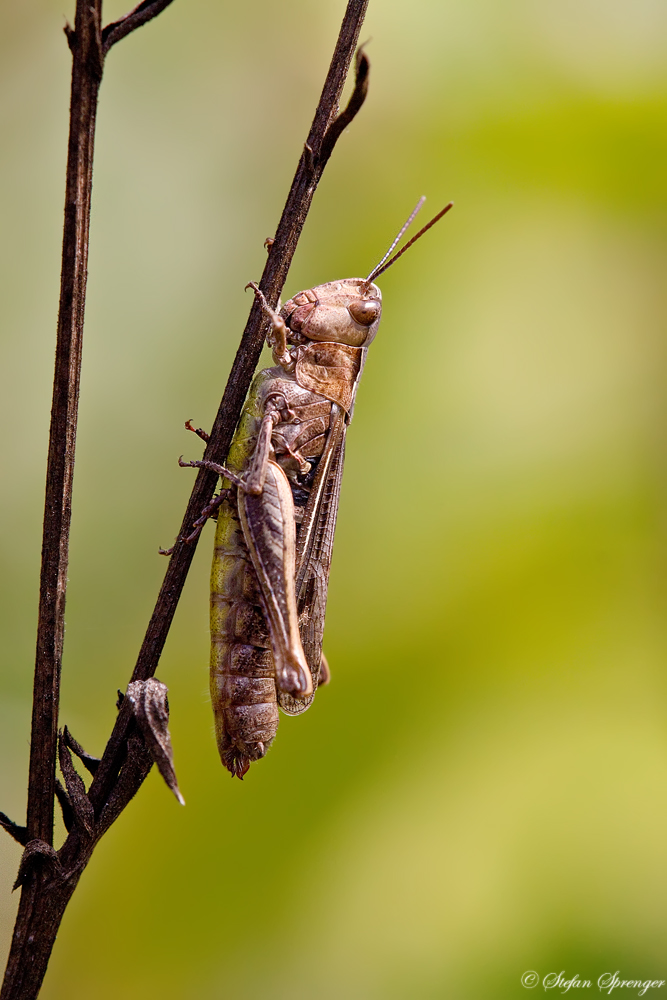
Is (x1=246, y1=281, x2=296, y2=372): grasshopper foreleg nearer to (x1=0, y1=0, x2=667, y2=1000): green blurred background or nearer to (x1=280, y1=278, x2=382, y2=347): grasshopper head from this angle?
(x1=280, y1=278, x2=382, y2=347): grasshopper head

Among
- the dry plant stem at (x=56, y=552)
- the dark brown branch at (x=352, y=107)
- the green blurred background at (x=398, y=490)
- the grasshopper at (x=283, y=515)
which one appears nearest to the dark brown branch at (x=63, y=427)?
the dry plant stem at (x=56, y=552)

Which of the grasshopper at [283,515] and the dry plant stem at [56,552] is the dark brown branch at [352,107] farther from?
the grasshopper at [283,515]

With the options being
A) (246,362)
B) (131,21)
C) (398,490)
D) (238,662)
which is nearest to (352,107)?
(131,21)

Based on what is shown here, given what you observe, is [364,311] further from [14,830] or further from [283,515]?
[14,830]

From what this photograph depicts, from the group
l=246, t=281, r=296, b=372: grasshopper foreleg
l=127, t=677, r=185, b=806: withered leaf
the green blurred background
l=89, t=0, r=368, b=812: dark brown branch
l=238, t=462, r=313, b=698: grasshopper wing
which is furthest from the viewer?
the green blurred background

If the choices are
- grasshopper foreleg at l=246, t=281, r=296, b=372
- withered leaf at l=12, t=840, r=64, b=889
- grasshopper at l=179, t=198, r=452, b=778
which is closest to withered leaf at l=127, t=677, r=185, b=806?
withered leaf at l=12, t=840, r=64, b=889

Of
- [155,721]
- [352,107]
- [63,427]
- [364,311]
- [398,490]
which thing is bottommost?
[155,721]

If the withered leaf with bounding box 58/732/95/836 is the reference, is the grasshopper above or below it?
above

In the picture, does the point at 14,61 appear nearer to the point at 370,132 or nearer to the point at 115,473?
the point at 370,132
